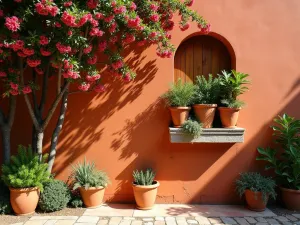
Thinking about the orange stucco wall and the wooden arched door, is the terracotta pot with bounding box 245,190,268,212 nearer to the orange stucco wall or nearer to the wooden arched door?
the orange stucco wall

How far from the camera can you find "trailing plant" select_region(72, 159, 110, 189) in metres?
4.25

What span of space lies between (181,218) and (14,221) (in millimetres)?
2367

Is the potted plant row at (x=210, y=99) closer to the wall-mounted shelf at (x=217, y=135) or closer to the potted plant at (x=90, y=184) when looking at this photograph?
the wall-mounted shelf at (x=217, y=135)

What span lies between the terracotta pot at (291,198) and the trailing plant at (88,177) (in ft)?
9.47

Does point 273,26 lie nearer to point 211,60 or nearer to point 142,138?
point 211,60

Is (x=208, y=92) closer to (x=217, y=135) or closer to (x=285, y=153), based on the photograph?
(x=217, y=135)

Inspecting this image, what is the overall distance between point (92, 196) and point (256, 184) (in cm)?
258

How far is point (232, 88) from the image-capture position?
169 inches

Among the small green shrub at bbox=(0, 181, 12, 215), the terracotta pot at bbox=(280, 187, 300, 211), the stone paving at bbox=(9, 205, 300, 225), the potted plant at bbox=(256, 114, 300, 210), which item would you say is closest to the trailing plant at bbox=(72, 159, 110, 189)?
the stone paving at bbox=(9, 205, 300, 225)

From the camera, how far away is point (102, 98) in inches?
184

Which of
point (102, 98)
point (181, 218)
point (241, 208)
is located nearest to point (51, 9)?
point (102, 98)

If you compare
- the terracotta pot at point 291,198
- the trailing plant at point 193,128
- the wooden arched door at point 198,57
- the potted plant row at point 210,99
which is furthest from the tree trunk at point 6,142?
the terracotta pot at point 291,198

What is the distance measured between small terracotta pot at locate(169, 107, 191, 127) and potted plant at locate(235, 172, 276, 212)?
1369mm

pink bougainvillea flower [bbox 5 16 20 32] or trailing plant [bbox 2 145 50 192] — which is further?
trailing plant [bbox 2 145 50 192]
